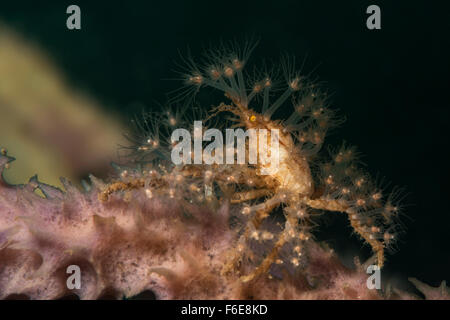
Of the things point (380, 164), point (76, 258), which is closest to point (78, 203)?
point (76, 258)

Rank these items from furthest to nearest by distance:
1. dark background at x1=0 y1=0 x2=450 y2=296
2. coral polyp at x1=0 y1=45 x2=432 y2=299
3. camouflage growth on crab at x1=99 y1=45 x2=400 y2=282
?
dark background at x1=0 y1=0 x2=450 y2=296
camouflage growth on crab at x1=99 y1=45 x2=400 y2=282
coral polyp at x1=0 y1=45 x2=432 y2=299

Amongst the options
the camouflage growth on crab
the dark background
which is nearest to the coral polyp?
the camouflage growth on crab

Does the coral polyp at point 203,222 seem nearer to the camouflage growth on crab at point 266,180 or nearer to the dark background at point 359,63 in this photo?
the camouflage growth on crab at point 266,180

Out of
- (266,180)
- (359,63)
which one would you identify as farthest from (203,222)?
(359,63)

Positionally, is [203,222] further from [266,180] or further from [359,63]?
[359,63]

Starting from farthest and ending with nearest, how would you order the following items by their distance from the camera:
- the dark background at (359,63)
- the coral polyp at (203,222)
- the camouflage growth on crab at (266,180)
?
the dark background at (359,63)
the camouflage growth on crab at (266,180)
the coral polyp at (203,222)

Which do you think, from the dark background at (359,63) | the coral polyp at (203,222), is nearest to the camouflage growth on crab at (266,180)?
the coral polyp at (203,222)

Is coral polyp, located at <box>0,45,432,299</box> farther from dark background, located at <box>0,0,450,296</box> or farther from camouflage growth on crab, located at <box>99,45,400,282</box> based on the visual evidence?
dark background, located at <box>0,0,450,296</box>

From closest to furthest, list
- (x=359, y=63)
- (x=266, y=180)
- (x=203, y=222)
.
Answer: (x=203, y=222) → (x=266, y=180) → (x=359, y=63)

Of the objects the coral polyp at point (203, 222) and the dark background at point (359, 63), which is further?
the dark background at point (359, 63)
